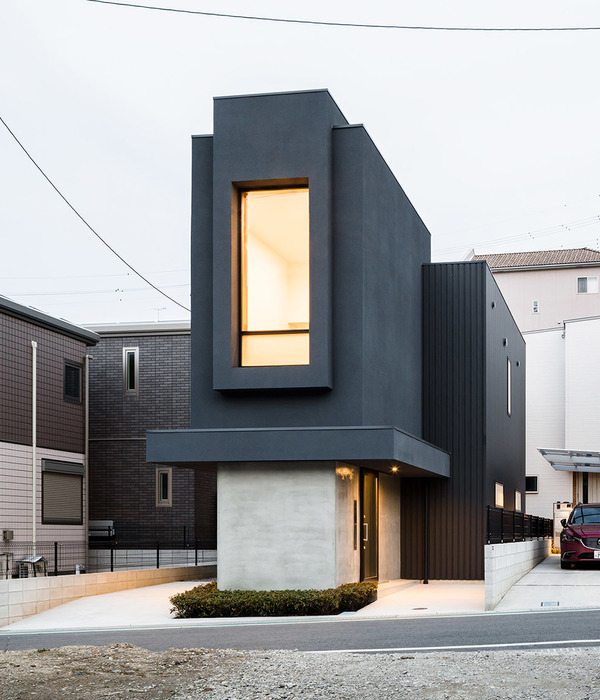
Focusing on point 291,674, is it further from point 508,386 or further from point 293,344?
point 508,386

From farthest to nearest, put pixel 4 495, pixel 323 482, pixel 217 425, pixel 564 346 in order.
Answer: pixel 564 346 < pixel 4 495 < pixel 217 425 < pixel 323 482

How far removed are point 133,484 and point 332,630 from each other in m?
15.9

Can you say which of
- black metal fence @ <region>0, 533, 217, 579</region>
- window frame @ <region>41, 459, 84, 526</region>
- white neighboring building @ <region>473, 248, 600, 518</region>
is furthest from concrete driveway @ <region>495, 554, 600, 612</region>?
white neighboring building @ <region>473, 248, 600, 518</region>

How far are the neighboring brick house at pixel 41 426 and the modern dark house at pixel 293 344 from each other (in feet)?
22.4

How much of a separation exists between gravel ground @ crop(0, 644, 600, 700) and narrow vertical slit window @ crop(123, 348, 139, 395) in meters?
18.8

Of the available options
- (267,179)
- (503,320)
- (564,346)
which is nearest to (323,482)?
(267,179)

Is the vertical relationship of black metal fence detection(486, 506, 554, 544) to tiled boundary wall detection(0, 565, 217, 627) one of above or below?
above

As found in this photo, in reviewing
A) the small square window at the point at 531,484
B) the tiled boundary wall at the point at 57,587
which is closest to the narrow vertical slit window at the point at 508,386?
the tiled boundary wall at the point at 57,587

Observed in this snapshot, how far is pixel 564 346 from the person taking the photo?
4256 cm

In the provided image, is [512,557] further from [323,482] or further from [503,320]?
[503,320]

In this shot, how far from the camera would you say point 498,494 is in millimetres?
27016

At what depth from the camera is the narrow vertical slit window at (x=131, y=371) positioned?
96.3ft

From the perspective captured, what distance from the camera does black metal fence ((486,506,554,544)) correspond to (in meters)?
18.1

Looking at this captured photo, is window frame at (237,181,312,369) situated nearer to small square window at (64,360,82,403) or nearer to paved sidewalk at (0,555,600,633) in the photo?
paved sidewalk at (0,555,600,633)
